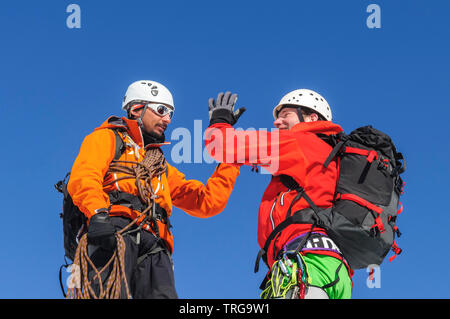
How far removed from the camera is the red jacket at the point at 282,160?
356 inches

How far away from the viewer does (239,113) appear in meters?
10.2

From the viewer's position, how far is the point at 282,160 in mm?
9297

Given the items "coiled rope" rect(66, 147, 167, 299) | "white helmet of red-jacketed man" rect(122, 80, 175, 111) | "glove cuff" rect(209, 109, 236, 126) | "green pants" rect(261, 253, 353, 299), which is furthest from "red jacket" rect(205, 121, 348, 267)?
"white helmet of red-jacketed man" rect(122, 80, 175, 111)

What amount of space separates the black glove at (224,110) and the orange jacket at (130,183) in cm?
115

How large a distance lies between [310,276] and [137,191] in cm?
274

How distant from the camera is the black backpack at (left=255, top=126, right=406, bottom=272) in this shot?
8.82m

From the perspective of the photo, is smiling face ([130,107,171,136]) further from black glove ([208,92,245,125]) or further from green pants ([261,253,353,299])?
green pants ([261,253,353,299])

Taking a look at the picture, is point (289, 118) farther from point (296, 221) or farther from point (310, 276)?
point (310, 276)

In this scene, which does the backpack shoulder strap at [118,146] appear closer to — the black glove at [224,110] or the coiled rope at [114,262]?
the coiled rope at [114,262]

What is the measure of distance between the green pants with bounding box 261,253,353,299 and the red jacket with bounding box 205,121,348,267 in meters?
0.38

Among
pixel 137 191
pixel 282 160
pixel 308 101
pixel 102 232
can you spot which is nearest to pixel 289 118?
pixel 308 101

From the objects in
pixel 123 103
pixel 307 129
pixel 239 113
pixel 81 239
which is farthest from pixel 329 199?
pixel 123 103
